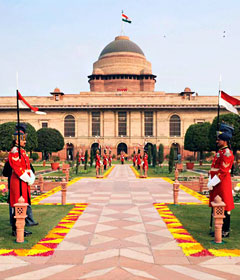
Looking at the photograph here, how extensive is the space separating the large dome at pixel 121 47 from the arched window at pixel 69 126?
22.5 metres

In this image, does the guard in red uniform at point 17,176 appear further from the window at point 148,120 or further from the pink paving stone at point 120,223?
the window at point 148,120

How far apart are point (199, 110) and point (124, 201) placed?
45.8 meters

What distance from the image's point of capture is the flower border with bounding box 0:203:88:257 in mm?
5539

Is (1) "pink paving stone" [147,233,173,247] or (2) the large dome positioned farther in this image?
(2) the large dome

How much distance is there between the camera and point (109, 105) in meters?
54.2

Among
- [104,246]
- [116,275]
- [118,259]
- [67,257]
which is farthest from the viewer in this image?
[104,246]

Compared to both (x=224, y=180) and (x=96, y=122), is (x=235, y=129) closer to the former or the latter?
(x=224, y=180)

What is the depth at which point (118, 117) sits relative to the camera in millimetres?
55125

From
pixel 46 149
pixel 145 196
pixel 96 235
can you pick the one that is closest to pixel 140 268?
pixel 96 235

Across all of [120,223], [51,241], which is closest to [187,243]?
[120,223]

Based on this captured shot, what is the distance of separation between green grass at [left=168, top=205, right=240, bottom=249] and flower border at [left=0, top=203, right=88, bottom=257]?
2842 millimetres

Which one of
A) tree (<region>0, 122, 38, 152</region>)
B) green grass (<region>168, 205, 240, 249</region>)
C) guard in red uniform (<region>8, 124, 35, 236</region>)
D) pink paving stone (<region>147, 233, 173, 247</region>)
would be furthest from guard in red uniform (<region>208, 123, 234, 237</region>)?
tree (<region>0, 122, 38, 152</region>)

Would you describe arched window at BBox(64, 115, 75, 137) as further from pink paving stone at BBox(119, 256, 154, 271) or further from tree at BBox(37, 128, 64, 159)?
pink paving stone at BBox(119, 256, 154, 271)

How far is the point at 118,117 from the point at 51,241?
49241 millimetres
